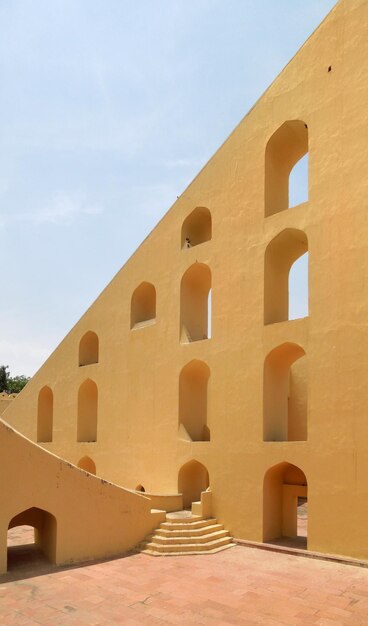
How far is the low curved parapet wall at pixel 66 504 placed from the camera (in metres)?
9.84

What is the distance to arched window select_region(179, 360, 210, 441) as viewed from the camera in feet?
47.3

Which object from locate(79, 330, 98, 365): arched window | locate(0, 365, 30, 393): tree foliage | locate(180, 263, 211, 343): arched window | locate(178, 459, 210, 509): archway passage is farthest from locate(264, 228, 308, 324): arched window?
locate(0, 365, 30, 393): tree foliage

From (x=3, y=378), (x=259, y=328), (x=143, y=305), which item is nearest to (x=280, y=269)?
(x=259, y=328)

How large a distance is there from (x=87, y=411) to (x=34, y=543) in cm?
679

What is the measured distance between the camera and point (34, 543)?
483 inches

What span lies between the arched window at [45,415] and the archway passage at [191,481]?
794 cm

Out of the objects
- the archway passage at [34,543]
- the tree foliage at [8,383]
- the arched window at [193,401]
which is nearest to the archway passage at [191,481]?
the arched window at [193,401]

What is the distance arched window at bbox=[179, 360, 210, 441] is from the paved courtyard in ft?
13.3

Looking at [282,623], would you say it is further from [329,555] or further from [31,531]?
[31,531]

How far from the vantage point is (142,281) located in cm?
1638

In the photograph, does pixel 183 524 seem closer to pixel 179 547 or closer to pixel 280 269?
pixel 179 547

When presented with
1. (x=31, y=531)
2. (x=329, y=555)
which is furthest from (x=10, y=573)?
(x=329, y=555)

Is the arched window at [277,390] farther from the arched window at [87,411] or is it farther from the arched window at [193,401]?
the arched window at [87,411]

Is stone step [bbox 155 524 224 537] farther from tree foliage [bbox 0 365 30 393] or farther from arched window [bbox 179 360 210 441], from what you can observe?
tree foliage [bbox 0 365 30 393]
